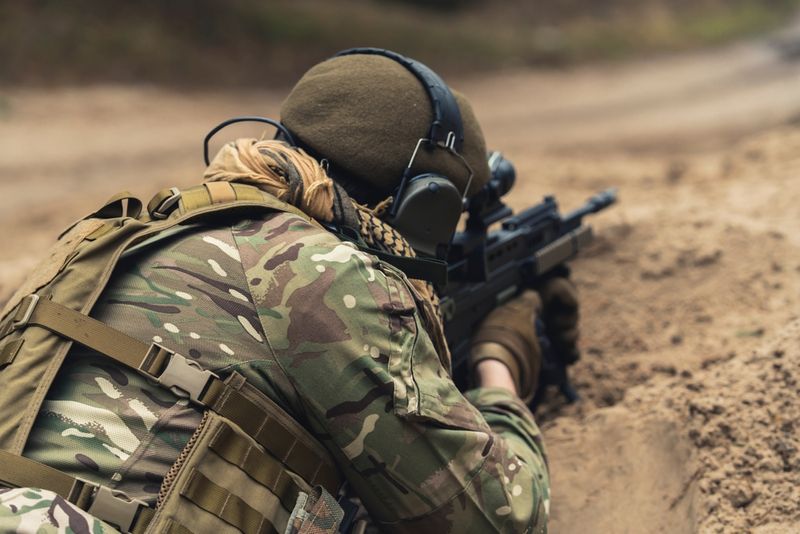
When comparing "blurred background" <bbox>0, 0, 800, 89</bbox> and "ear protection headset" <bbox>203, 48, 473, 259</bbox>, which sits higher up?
"ear protection headset" <bbox>203, 48, 473, 259</bbox>

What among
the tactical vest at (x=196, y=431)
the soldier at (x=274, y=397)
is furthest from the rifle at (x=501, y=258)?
the tactical vest at (x=196, y=431)

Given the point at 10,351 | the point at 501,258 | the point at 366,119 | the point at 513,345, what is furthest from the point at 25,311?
the point at 501,258

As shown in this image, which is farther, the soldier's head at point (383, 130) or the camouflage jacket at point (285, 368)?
the soldier's head at point (383, 130)

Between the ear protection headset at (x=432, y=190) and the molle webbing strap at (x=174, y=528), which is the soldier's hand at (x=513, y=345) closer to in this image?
the ear protection headset at (x=432, y=190)

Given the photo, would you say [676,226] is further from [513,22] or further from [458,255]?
[513,22]

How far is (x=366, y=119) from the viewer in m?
2.23

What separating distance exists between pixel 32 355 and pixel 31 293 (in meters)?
0.15

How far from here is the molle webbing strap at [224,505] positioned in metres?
1.76

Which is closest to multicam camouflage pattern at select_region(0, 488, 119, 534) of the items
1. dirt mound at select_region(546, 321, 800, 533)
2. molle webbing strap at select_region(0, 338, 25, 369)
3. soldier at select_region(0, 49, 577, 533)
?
soldier at select_region(0, 49, 577, 533)

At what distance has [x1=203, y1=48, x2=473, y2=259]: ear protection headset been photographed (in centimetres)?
226

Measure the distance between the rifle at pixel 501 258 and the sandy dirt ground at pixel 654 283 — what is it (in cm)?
48

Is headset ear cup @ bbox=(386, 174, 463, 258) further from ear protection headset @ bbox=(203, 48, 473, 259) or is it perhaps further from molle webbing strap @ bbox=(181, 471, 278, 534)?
molle webbing strap @ bbox=(181, 471, 278, 534)

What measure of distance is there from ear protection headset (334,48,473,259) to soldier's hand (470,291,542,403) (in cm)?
49

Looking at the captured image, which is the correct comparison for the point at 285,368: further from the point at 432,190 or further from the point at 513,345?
the point at 513,345
